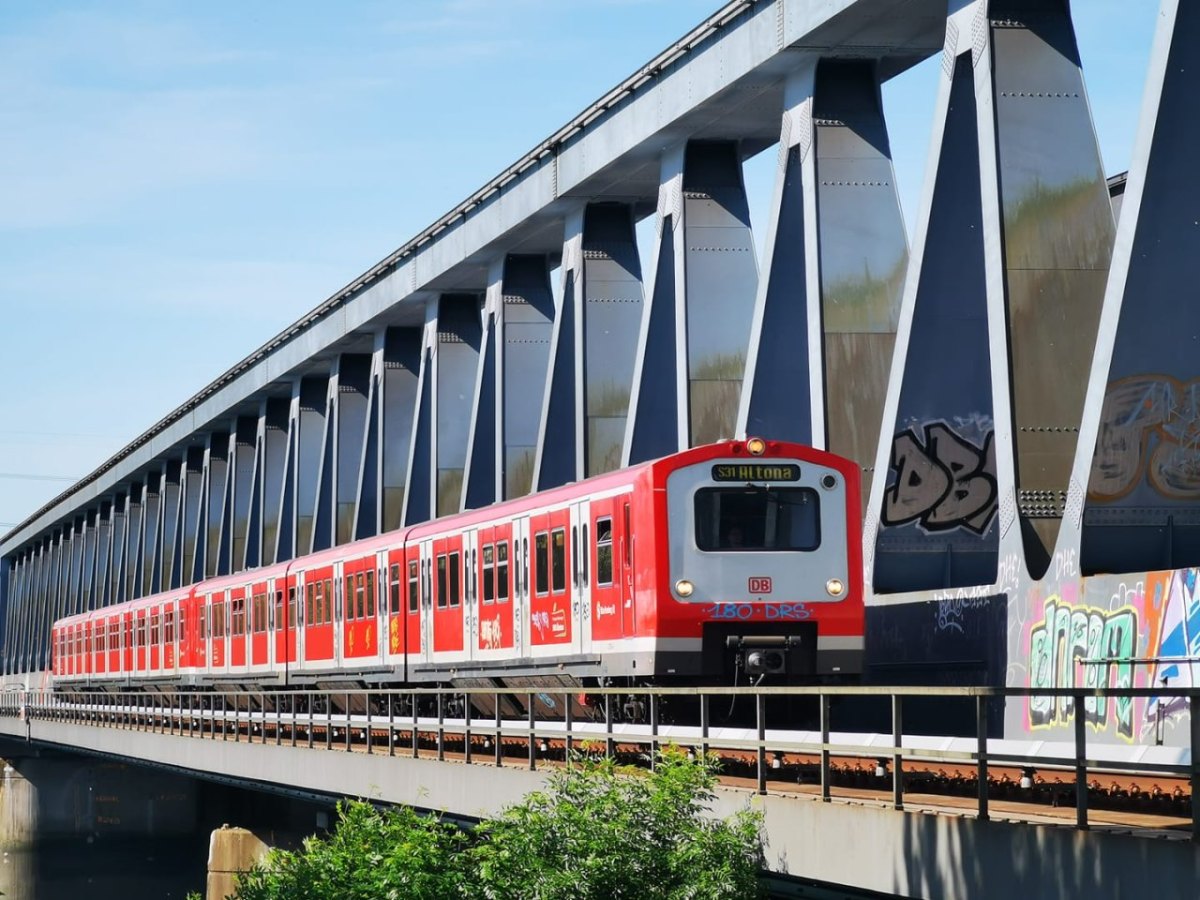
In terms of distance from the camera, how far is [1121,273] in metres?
20.2

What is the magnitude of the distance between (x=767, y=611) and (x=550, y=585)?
3.53 meters

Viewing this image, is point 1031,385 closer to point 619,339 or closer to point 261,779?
point 261,779

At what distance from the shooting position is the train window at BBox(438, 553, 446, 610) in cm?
3041

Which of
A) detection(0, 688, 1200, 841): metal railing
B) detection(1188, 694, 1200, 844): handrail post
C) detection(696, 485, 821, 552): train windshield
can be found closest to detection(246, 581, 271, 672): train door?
detection(0, 688, 1200, 841): metal railing

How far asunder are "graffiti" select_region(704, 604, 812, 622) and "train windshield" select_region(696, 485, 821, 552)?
632 mm

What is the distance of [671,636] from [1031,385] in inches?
206

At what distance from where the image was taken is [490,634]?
28062 mm

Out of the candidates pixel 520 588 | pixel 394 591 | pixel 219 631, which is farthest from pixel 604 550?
pixel 219 631

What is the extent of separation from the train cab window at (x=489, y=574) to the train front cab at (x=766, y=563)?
18.4 ft

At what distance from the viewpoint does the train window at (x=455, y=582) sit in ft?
97.1

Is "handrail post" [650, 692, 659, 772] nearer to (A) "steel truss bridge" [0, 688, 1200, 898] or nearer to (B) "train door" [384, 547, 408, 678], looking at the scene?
(A) "steel truss bridge" [0, 688, 1200, 898]

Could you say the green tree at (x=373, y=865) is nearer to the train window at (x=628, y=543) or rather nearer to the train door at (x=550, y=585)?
the train window at (x=628, y=543)

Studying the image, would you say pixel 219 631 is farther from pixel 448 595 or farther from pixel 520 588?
pixel 520 588

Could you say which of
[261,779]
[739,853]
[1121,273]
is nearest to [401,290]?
[261,779]
